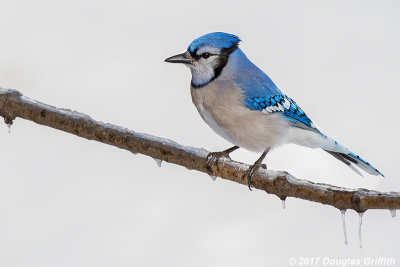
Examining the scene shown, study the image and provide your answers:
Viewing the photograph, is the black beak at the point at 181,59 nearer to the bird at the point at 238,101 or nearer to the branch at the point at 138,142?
the bird at the point at 238,101

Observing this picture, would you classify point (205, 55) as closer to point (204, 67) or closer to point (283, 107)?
point (204, 67)

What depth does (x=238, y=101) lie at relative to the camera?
225 cm

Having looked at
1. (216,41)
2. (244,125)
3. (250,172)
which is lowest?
(250,172)

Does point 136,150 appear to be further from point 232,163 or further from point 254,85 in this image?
point 254,85

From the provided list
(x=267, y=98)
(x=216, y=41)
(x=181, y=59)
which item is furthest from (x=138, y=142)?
(x=267, y=98)

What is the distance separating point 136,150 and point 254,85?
543mm

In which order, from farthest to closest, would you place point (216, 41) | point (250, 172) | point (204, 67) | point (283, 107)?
point (283, 107), point (204, 67), point (216, 41), point (250, 172)

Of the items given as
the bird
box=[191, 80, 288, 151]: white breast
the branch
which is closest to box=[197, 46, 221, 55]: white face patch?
the bird

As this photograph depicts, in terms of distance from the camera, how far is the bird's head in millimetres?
2113

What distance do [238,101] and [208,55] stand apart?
0.69ft

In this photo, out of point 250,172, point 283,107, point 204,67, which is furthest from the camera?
point 283,107

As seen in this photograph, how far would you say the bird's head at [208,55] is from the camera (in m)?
2.11

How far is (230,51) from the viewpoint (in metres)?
2.21

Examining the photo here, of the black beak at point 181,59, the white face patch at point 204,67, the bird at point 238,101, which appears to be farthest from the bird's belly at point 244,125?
the black beak at point 181,59
